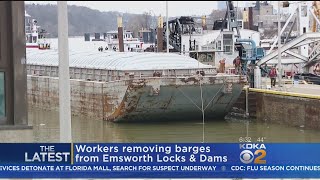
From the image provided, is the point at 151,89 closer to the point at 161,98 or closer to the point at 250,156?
the point at 161,98

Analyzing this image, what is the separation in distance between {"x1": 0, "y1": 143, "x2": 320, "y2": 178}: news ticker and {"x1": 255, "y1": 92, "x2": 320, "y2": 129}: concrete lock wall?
15.8 metres

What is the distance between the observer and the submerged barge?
28.1 metres

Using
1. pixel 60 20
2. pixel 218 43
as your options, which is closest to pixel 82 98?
pixel 218 43

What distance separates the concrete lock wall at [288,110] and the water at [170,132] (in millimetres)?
422

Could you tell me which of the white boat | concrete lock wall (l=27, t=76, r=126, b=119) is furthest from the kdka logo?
the white boat

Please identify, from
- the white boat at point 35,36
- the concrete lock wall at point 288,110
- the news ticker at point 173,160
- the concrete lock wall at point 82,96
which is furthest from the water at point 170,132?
the white boat at point 35,36

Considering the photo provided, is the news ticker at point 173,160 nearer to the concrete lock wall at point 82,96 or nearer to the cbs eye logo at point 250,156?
the cbs eye logo at point 250,156

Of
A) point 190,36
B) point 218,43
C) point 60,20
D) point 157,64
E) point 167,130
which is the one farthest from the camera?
point 190,36

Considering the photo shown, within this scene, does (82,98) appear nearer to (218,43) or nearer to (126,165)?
(218,43)

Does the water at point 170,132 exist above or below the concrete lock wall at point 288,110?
below

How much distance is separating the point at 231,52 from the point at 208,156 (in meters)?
33.1

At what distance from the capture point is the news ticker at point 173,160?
11.1m

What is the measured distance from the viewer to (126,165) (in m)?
11.2

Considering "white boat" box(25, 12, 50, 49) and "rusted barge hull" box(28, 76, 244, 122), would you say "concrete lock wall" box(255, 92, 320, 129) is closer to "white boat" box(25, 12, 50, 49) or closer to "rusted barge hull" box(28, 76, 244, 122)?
"rusted barge hull" box(28, 76, 244, 122)
